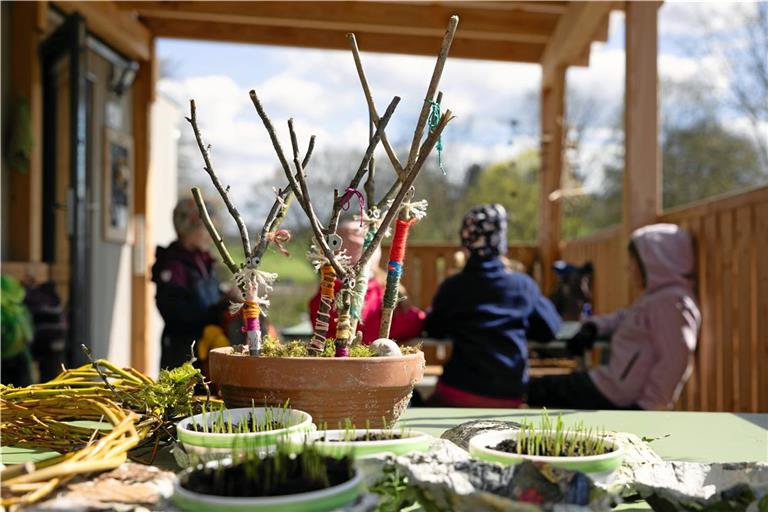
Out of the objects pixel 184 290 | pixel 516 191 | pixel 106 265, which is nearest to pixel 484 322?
pixel 184 290

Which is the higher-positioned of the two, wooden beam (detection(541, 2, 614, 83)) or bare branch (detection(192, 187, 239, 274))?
wooden beam (detection(541, 2, 614, 83))

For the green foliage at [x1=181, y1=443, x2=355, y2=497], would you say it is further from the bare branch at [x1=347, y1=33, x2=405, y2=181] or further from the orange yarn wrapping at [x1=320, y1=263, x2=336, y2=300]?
the bare branch at [x1=347, y1=33, x2=405, y2=181]

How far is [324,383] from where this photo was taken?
850 mm

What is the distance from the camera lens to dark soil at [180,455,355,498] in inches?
21.5

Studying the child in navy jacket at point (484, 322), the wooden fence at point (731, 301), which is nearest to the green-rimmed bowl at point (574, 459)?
the child in navy jacket at point (484, 322)

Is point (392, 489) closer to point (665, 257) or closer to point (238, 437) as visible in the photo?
point (238, 437)

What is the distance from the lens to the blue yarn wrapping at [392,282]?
38.3 inches

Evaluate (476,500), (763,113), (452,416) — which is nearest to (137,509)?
(476,500)

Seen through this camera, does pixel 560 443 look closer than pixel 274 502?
No

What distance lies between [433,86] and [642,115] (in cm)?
309

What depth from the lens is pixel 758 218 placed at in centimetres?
268

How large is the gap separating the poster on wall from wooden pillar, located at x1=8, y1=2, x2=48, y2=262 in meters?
1.05

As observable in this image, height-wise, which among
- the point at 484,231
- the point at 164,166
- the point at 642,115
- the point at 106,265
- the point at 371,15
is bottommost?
the point at 106,265

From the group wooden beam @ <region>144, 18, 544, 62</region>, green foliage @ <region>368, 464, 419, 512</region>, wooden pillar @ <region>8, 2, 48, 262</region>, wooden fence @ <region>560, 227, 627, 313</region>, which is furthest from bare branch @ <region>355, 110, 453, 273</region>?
wooden beam @ <region>144, 18, 544, 62</region>
